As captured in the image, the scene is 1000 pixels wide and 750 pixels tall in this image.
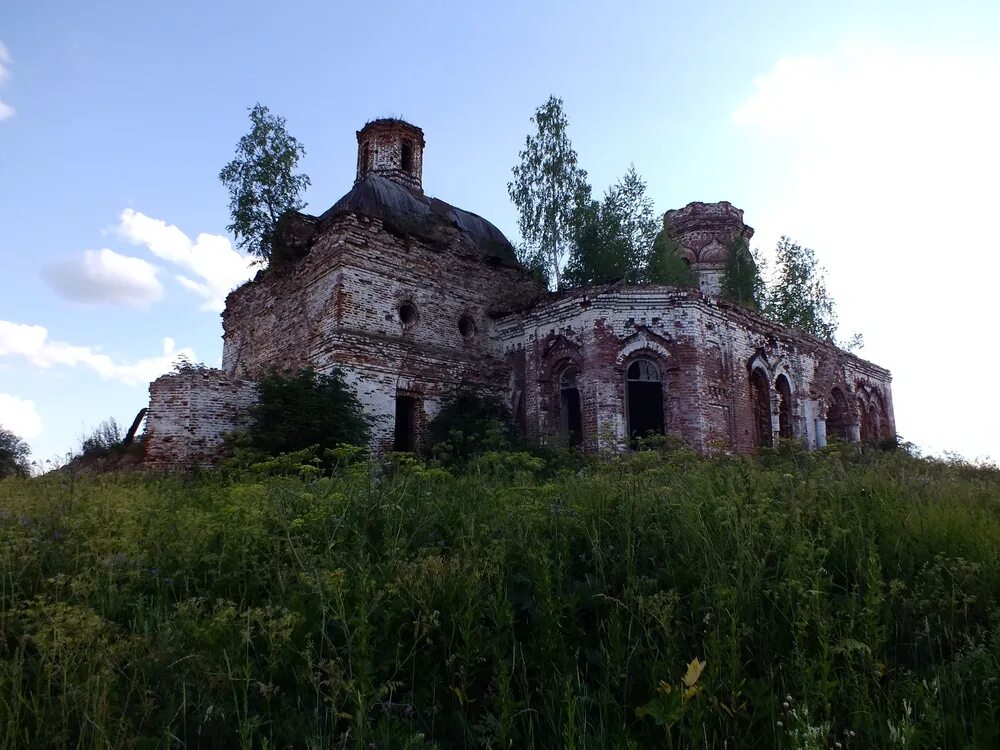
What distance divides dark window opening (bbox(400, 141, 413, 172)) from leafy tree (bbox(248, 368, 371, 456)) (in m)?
11.4

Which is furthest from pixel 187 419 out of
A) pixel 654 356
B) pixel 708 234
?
pixel 708 234

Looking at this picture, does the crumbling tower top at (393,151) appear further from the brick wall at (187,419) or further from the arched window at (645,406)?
the brick wall at (187,419)

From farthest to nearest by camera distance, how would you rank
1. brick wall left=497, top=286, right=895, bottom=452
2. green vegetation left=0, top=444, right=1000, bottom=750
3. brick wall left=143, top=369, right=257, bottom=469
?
brick wall left=497, top=286, right=895, bottom=452 → brick wall left=143, top=369, right=257, bottom=469 → green vegetation left=0, top=444, right=1000, bottom=750

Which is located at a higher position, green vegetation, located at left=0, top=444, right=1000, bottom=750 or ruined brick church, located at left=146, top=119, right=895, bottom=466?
ruined brick church, located at left=146, top=119, right=895, bottom=466

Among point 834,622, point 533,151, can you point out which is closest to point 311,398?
point 834,622

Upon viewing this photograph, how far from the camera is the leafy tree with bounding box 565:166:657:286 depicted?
20.0 metres

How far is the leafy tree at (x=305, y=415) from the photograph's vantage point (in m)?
12.8

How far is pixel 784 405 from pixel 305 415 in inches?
529

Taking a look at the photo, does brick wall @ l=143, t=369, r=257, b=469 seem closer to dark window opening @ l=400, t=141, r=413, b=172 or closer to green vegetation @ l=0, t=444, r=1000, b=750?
green vegetation @ l=0, t=444, r=1000, b=750

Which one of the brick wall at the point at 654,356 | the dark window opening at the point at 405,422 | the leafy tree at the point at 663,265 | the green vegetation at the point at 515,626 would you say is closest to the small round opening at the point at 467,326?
the brick wall at the point at 654,356

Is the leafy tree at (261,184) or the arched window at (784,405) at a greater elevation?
the leafy tree at (261,184)

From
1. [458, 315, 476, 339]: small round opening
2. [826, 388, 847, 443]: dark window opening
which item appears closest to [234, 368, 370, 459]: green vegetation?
[458, 315, 476, 339]: small round opening

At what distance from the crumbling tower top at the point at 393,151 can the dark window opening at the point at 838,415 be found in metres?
16.0

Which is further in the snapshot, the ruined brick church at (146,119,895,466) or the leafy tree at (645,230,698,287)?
the leafy tree at (645,230,698,287)
